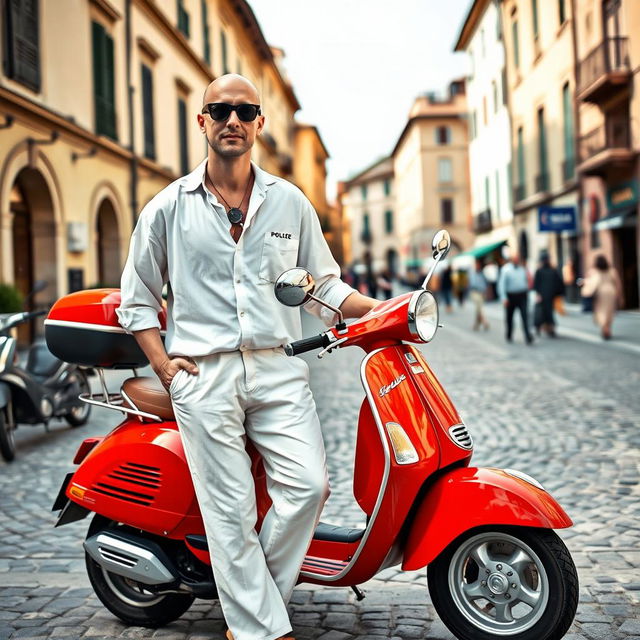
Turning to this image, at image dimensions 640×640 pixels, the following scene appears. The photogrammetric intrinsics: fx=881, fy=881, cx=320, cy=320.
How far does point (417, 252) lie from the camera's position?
67.0 meters

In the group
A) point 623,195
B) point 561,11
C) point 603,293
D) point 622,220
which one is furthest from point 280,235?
point 561,11

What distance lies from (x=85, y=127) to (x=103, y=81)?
1.80 meters

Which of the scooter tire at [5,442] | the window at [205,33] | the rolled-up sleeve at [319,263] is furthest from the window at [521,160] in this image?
the rolled-up sleeve at [319,263]

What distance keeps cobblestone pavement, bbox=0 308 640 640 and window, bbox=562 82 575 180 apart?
18192mm

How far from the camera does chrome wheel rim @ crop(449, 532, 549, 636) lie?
2732 millimetres

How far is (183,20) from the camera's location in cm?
2631

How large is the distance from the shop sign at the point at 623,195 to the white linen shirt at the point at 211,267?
70.4ft

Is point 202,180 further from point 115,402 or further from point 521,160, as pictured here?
point 521,160

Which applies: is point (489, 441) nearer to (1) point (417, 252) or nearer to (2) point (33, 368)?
(2) point (33, 368)

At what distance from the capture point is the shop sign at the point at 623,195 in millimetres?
22775

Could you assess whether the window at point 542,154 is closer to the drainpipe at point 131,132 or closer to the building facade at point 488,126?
the building facade at point 488,126

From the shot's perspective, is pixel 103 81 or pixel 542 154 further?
pixel 542 154

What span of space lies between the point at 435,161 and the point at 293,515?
6776cm

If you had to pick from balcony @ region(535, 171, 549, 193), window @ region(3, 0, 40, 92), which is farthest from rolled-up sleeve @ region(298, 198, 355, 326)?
balcony @ region(535, 171, 549, 193)
